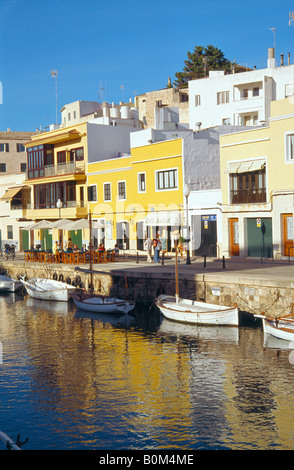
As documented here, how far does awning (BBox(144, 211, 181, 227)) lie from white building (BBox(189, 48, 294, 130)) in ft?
55.9

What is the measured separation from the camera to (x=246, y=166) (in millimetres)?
34656

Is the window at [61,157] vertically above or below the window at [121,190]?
above

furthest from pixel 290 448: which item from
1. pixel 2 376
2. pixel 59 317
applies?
pixel 59 317

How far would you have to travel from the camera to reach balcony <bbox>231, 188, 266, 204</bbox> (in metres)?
34.2

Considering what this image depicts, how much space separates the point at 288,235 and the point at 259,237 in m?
2.40

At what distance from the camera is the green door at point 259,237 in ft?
110

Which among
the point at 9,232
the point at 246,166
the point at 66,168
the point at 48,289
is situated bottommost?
the point at 48,289

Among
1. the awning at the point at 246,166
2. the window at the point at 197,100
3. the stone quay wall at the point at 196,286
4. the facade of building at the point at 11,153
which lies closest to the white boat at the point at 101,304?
the stone quay wall at the point at 196,286

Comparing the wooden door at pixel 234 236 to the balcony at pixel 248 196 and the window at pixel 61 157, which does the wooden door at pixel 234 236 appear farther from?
the window at pixel 61 157

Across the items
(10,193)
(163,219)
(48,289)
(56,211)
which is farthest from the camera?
(10,193)

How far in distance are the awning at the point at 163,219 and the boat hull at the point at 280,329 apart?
54.9 ft

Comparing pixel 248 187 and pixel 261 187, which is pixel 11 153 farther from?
pixel 261 187

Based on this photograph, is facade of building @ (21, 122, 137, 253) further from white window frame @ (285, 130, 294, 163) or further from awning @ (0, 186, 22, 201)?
white window frame @ (285, 130, 294, 163)

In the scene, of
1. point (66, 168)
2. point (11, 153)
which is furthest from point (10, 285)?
point (11, 153)
